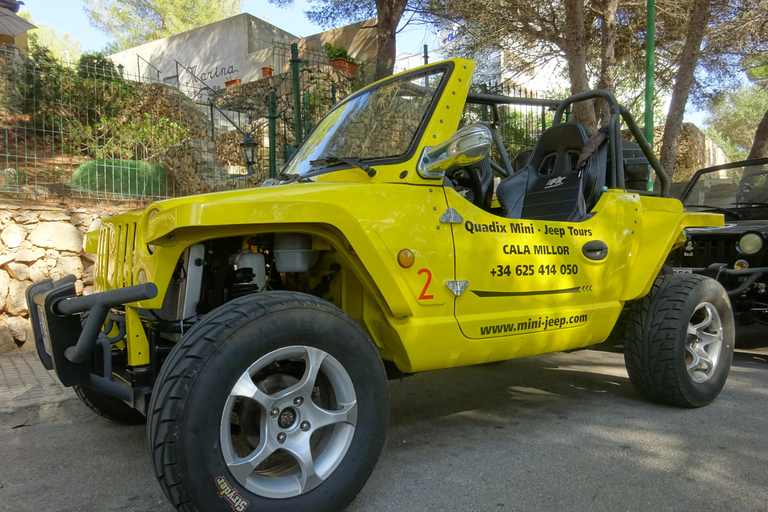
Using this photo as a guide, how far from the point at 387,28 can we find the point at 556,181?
10.5 meters

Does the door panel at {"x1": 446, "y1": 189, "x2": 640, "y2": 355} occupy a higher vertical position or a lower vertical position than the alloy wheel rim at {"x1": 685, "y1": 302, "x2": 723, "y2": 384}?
higher

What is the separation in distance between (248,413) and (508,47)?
1462 cm

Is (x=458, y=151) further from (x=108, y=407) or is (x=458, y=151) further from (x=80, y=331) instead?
(x=108, y=407)

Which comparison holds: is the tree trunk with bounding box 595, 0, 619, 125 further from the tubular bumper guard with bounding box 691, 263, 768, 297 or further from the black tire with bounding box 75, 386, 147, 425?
the black tire with bounding box 75, 386, 147, 425

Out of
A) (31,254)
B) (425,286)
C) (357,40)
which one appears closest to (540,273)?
(425,286)

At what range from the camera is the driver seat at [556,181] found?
4102mm

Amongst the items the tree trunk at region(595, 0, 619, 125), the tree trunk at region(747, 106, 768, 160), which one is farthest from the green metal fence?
the tree trunk at region(747, 106, 768, 160)

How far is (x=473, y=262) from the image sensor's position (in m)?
2.93

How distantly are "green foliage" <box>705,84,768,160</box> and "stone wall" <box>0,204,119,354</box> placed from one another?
39709mm

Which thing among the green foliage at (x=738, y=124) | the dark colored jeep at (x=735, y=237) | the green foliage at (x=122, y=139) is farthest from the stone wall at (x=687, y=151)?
the green foliage at (x=738, y=124)

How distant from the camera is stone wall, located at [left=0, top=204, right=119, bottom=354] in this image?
19.5ft

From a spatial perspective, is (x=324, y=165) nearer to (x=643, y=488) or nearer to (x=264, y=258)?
(x=264, y=258)

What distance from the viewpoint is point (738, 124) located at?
1609 inches

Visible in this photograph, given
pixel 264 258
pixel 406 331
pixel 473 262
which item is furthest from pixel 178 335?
pixel 473 262
